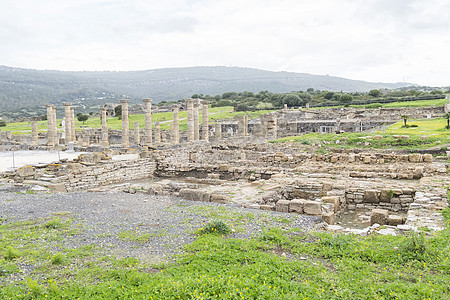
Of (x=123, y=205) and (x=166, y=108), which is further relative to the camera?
(x=166, y=108)

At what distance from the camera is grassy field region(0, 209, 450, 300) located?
5.55 meters

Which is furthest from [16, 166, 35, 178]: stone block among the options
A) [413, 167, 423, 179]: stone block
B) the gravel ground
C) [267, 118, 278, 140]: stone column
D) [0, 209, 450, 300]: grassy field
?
[267, 118, 278, 140]: stone column

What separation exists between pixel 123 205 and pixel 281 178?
8.43 m

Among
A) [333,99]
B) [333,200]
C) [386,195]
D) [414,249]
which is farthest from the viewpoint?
[333,99]

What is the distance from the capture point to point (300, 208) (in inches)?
447

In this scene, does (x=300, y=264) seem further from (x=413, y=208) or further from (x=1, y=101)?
(x=1, y=101)

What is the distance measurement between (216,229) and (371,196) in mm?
7814

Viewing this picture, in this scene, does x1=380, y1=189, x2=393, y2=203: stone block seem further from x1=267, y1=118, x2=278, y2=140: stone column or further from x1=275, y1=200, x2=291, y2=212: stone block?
x1=267, y1=118, x2=278, y2=140: stone column

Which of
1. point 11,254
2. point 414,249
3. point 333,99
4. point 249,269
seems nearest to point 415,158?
point 414,249

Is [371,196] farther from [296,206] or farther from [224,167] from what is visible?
[224,167]

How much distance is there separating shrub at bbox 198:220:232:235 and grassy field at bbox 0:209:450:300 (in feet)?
0.88

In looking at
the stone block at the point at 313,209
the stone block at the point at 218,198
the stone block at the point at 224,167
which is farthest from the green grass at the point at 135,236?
the stone block at the point at 224,167

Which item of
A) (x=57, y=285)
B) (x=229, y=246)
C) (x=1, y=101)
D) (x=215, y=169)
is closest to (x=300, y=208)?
(x=229, y=246)

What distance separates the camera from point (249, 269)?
6.34 metres
